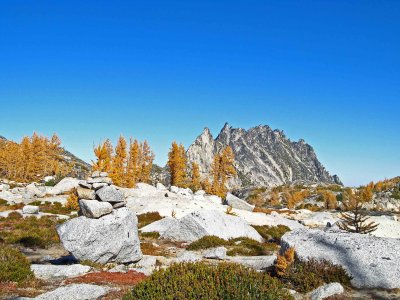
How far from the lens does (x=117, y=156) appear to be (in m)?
82.6

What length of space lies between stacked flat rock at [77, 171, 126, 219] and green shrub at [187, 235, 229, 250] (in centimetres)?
680

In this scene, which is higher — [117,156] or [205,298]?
[117,156]

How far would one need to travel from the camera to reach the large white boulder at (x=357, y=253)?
41.7 ft

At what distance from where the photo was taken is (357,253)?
13633 millimetres

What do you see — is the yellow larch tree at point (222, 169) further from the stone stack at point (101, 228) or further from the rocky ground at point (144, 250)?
the stone stack at point (101, 228)

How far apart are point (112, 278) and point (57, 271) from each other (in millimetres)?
2648

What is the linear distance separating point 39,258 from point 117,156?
64652mm

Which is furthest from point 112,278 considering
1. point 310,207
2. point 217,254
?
point 310,207

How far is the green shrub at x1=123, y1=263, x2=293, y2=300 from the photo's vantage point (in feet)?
29.3

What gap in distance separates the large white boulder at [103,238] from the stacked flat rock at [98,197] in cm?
32

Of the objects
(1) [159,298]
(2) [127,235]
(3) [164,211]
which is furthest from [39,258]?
(3) [164,211]

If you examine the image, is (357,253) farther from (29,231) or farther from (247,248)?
(29,231)

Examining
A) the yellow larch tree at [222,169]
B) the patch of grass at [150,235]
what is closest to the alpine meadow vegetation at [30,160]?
the yellow larch tree at [222,169]

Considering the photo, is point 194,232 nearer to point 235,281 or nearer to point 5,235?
point 5,235
